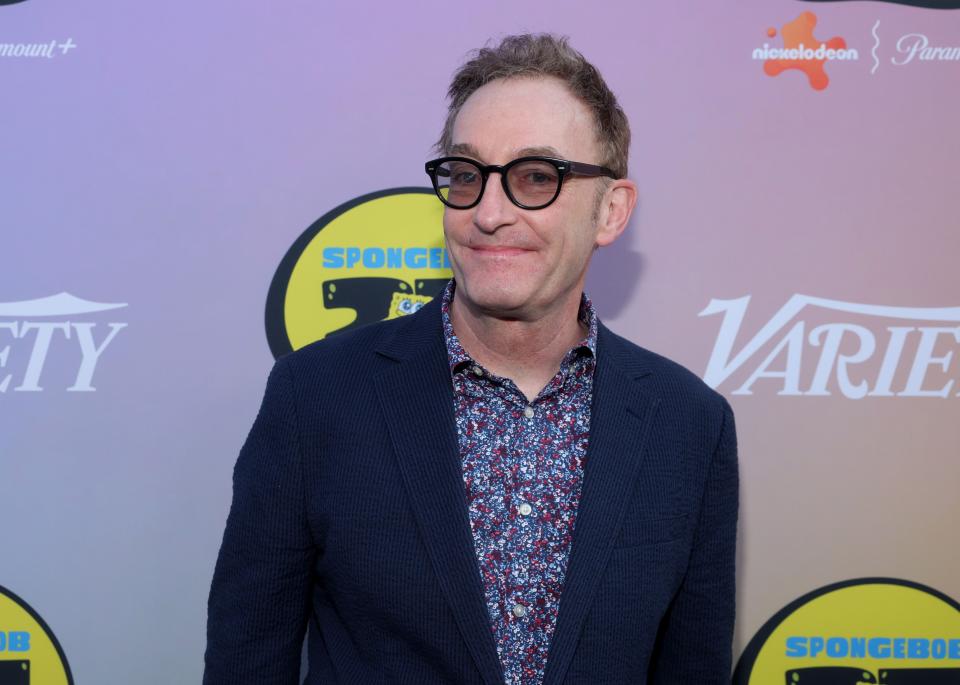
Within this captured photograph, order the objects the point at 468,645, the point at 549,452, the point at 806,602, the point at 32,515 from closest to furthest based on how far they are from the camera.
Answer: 1. the point at 468,645
2. the point at 549,452
3. the point at 32,515
4. the point at 806,602

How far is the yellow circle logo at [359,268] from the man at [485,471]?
463 mm

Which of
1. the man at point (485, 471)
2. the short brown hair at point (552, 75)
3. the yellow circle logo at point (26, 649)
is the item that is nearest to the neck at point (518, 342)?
the man at point (485, 471)

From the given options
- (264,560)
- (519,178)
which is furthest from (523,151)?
(264,560)

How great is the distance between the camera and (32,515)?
188cm

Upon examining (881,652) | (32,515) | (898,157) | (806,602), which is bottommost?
(881,652)

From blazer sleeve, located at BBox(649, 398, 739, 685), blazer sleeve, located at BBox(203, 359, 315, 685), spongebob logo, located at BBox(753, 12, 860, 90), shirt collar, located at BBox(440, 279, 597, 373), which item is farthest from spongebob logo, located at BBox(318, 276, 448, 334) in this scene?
spongebob logo, located at BBox(753, 12, 860, 90)

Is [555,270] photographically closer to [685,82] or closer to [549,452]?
[549,452]

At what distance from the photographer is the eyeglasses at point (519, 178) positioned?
1338mm

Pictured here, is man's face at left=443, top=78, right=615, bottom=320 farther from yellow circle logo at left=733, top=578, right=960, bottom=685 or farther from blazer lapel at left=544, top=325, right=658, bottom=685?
yellow circle logo at left=733, top=578, right=960, bottom=685

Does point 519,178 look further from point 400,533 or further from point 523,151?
point 400,533

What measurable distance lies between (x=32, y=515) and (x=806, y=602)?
1720 mm

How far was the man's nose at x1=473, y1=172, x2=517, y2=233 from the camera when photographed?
1.32 meters

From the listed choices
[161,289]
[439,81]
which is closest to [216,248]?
[161,289]

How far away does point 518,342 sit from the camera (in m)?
1.42
